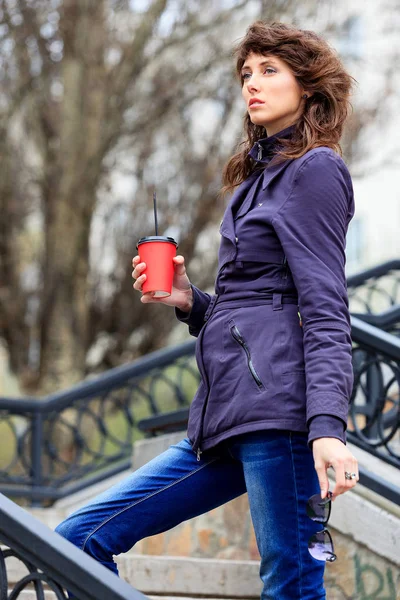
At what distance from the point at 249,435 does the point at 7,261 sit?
10.9 m

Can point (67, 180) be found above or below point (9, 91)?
below

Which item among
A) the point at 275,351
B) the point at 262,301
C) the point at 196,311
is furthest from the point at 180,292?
the point at 275,351

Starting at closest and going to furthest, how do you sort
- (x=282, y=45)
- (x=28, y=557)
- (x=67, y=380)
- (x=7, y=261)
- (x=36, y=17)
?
(x=28, y=557), (x=282, y=45), (x=36, y=17), (x=67, y=380), (x=7, y=261)

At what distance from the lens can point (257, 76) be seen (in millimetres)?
2619

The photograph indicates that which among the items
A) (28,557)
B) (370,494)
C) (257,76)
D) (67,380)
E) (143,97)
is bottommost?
(67,380)

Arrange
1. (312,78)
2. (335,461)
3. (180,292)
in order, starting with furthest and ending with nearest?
(180,292)
(312,78)
(335,461)

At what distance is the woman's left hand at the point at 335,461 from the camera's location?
2172mm

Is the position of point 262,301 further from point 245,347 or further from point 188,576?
point 188,576

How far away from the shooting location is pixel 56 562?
221cm

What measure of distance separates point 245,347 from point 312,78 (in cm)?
81

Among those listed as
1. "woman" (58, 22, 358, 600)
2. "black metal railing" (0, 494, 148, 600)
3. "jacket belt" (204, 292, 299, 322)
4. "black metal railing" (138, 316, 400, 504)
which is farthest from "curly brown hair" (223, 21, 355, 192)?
"black metal railing" (138, 316, 400, 504)

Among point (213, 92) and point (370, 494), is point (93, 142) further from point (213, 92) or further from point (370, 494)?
point (370, 494)

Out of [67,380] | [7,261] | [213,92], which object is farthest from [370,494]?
[7,261]

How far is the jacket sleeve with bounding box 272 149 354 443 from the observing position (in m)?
2.24
